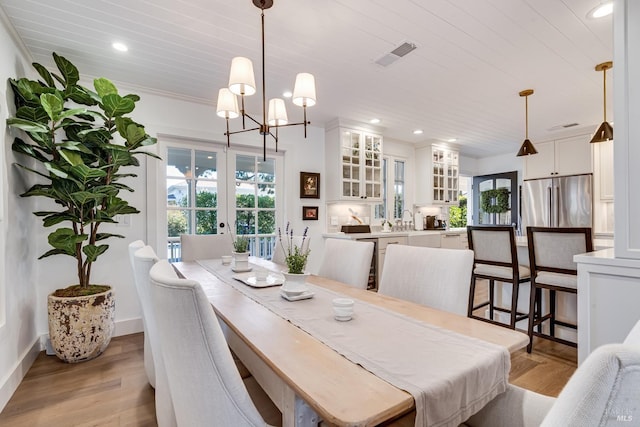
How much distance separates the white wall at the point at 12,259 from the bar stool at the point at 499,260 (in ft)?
11.3

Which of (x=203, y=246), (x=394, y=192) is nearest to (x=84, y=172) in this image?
(x=203, y=246)

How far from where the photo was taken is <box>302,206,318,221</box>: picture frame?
14.4 ft

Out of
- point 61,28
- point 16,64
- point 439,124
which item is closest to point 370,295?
point 61,28

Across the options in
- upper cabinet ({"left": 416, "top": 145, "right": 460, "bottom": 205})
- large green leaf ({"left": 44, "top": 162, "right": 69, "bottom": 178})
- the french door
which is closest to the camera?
large green leaf ({"left": 44, "top": 162, "right": 69, "bottom": 178})

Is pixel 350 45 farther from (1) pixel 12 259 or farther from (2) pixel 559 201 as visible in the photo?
(2) pixel 559 201

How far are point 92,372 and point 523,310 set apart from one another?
12.3 feet

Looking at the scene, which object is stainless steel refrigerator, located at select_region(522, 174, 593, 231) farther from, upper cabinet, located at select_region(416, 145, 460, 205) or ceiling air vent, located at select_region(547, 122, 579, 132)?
upper cabinet, located at select_region(416, 145, 460, 205)

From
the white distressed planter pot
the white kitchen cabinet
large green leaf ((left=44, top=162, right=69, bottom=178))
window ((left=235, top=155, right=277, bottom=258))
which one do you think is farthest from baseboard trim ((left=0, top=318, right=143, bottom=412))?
the white kitchen cabinet

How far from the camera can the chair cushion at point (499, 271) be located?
274 cm

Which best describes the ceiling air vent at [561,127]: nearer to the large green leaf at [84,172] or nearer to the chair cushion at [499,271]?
the chair cushion at [499,271]

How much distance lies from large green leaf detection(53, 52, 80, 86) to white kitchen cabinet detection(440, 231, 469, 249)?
518 cm

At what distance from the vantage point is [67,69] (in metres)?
2.45

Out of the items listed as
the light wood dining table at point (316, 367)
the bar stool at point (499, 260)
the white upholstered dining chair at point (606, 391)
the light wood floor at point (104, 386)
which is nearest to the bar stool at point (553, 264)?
the bar stool at point (499, 260)

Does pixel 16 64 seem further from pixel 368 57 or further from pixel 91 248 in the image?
pixel 368 57
